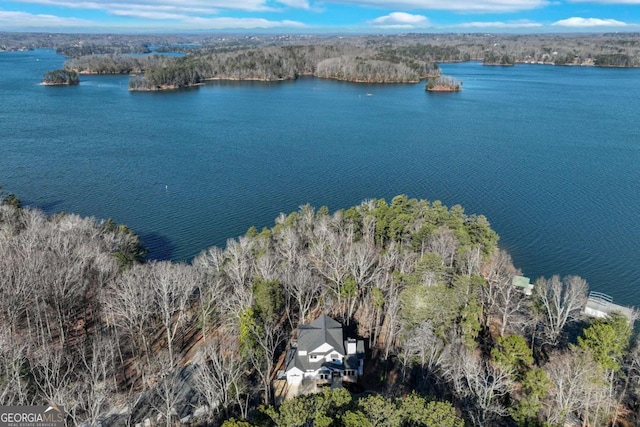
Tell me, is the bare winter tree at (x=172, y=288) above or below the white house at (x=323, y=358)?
above

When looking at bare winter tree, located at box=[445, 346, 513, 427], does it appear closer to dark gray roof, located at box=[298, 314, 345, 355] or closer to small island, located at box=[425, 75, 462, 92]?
dark gray roof, located at box=[298, 314, 345, 355]

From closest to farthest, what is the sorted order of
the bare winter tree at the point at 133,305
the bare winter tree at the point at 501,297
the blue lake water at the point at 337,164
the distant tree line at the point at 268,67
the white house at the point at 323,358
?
the white house at the point at 323,358, the bare winter tree at the point at 133,305, the bare winter tree at the point at 501,297, the blue lake water at the point at 337,164, the distant tree line at the point at 268,67

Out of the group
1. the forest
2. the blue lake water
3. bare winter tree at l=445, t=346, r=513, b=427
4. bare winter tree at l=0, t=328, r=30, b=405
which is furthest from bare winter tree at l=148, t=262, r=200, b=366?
bare winter tree at l=445, t=346, r=513, b=427

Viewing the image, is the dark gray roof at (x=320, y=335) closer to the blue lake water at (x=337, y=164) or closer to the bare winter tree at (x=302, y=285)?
the bare winter tree at (x=302, y=285)

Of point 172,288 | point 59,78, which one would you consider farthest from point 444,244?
point 59,78

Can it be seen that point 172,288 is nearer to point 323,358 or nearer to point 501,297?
point 323,358

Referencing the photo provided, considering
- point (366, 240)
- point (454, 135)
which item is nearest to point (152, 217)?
point (366, 240)

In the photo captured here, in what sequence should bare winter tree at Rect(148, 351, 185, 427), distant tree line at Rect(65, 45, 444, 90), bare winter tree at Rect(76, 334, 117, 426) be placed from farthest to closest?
1. distant tree line at Rect(65, 45, 444, 90)
2. bare winter tree at Rect(148, 351, 185, 427)
3. bare winter tree at Rect(76, 334, 117, 426)

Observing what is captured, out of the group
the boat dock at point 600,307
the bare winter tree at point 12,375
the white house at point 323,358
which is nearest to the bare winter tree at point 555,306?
the boat dock at point 600,307
